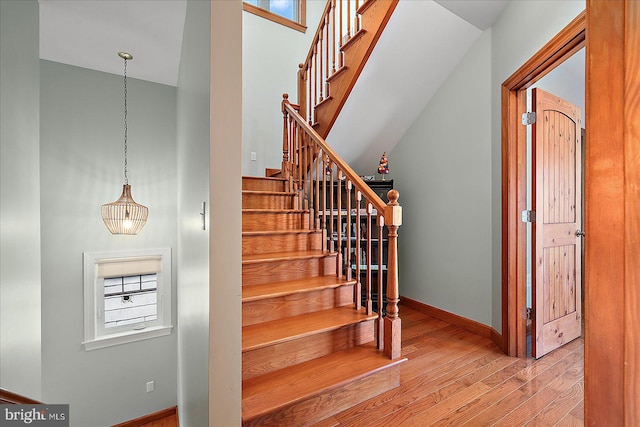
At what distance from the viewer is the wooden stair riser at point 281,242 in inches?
93.9

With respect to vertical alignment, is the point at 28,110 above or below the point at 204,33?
below

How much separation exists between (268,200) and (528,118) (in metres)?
2.30

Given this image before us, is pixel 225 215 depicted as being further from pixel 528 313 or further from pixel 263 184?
pixel 528 313

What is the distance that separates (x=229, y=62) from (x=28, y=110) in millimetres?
1741

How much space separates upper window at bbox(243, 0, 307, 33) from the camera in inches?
153

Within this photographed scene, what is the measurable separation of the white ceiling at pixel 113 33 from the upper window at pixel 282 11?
165cm

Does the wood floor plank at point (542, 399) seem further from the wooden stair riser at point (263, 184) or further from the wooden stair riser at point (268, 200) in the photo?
the wooden stair riser at point (263, 184)

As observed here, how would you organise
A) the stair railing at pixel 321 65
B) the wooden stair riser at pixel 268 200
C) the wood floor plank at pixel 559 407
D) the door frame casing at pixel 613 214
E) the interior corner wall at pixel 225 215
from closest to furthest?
the door frame casing at pixel 613 214
the interior corner wall at pixel 225 215
the wood floor plank at pixel 559 407
the wooden stair riser at pixel 268 200
the stair railing at pixel 321 65

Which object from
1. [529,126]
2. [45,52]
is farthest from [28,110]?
[529,126]

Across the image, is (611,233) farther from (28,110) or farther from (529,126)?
(28,110)

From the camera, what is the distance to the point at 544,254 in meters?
2.29

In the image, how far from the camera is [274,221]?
269 centimetres

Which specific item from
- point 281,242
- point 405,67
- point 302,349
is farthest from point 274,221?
point 405,67

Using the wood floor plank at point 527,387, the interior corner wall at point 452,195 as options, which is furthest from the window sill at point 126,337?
the wood floor plank at point 527,387
